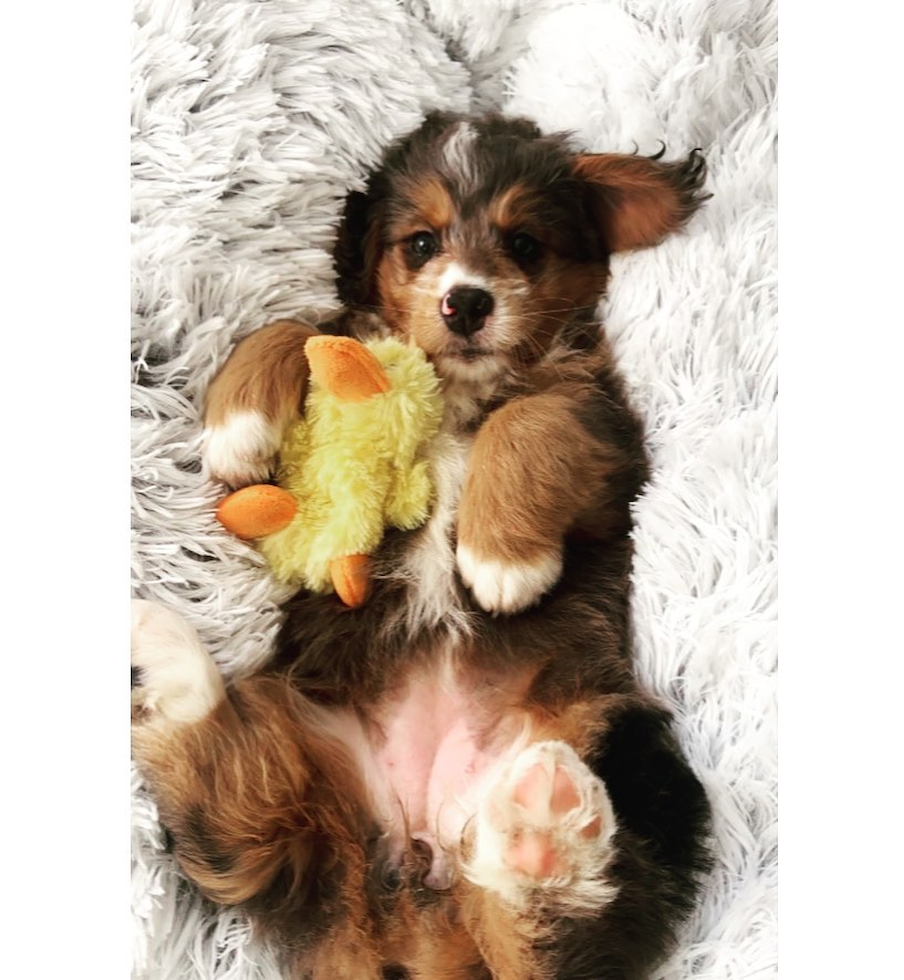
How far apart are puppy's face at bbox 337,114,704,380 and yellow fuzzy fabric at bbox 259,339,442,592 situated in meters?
0.13

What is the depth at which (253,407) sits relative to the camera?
197cm

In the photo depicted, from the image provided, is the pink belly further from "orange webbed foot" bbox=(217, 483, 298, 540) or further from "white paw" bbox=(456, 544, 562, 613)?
"orange webbed foot" bbox=(217, 483, 298, 540)

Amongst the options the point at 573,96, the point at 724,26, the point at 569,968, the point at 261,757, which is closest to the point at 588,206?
the point at 573,96

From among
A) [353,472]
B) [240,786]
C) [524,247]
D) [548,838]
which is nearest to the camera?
[548,838]

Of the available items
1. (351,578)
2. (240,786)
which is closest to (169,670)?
(240,786)

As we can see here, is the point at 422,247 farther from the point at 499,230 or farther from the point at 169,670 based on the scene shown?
the point at 169,670

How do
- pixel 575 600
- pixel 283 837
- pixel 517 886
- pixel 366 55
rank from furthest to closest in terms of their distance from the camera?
1. pixel 366 55
2. pixel 575 600
3. pixel 283 837
4. pixel 517 886

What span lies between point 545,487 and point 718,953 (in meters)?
0.82

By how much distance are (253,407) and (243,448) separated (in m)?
0.07

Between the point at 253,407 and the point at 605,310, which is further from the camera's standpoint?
the point at 605,310

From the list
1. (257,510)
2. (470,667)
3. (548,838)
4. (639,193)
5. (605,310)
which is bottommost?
(548,838)

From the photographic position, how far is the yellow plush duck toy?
77.2 inches

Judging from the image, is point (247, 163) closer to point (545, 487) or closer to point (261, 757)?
point (545, 487)

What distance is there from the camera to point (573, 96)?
2117 mm
